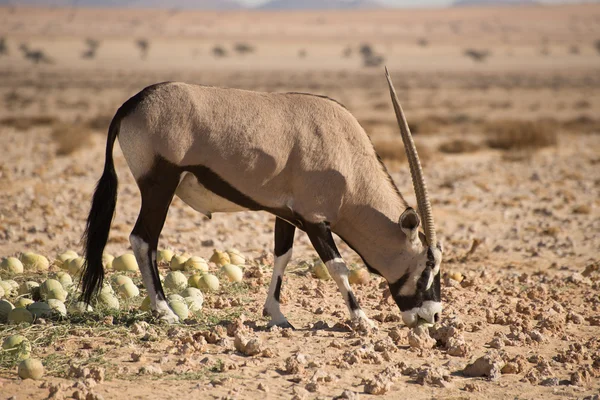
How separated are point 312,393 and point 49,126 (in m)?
21.4

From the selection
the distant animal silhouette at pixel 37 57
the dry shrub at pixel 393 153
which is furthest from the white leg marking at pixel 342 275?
the distant animal silhouette at pixel 37 57

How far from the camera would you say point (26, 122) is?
79.0 feet

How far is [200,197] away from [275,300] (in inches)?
40.4

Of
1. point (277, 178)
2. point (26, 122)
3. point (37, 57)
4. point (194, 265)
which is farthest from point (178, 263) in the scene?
point (37, 57)

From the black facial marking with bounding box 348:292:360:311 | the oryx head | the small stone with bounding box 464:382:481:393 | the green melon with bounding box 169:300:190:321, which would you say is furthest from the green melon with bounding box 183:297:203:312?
the small stone with bounding box 464:382:481:393

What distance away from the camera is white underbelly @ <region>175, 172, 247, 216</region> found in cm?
578

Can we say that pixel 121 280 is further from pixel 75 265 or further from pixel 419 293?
pixel 419 293

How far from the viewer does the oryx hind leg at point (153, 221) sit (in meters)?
5.66

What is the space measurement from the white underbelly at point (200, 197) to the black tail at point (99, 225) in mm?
558

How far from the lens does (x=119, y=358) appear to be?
5.07 metres

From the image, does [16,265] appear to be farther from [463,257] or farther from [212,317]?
[463,257]

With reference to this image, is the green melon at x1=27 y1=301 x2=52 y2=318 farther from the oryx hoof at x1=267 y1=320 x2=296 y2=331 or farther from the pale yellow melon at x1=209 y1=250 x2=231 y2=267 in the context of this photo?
the pale yellow melon at x1=209 y1=250 x2=231 y2=267

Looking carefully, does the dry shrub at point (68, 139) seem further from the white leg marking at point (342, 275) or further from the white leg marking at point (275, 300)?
the white leg marking at point (342, 275)

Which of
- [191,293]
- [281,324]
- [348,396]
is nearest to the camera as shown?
[348,396]
